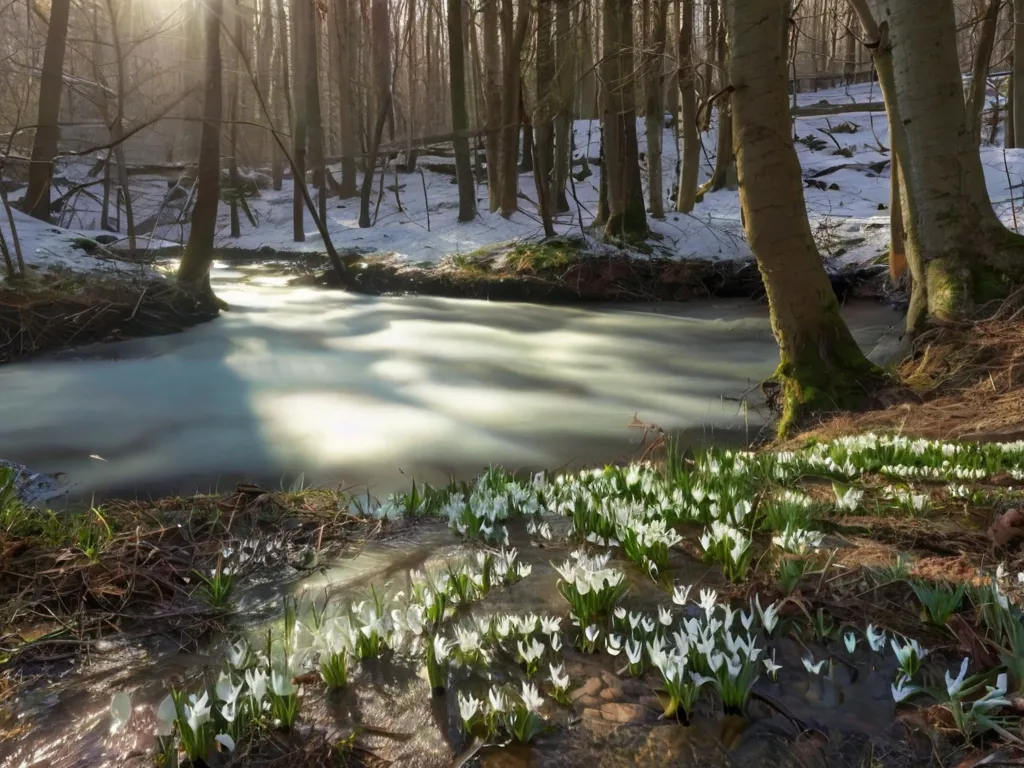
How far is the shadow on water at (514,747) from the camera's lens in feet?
6.81

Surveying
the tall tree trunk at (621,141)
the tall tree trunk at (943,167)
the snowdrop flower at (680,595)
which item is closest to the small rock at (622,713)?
the snowdrop flower at (680,595)

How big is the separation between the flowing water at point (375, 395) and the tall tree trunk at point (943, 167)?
2.60 meters

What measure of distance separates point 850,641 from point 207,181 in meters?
12.9

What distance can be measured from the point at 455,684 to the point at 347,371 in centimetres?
877

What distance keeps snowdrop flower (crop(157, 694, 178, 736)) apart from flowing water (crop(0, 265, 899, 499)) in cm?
362

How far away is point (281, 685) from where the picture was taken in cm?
216

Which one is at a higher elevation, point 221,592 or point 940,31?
point 940,31

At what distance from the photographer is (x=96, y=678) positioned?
2537mm

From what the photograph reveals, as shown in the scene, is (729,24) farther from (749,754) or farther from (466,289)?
(466,289)

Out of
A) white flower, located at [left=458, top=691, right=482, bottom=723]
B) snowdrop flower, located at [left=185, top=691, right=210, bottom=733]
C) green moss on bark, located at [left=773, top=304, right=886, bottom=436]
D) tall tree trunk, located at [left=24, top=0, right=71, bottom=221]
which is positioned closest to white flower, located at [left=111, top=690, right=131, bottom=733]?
snowdrop flower, located at [left=185, top=691, right=210, bottom=733]

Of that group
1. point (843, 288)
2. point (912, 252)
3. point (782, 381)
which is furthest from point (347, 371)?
point (843, 288)

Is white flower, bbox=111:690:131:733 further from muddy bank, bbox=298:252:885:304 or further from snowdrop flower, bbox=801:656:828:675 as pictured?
muddy bank, bbox=298:252:885:304

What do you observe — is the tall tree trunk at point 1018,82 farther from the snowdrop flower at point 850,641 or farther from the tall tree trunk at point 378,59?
the snowdrop flower at point 850,641

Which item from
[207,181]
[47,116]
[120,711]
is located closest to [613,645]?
[120,711]
